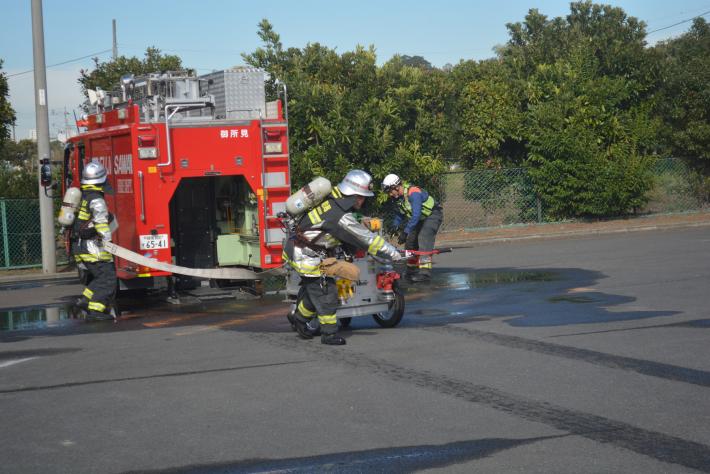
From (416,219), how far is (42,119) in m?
8.86

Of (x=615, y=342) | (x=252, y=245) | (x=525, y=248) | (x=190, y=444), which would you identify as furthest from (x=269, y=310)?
(x=525, y=248)

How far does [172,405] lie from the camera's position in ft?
23.9

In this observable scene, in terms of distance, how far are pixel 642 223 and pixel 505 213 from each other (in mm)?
3527

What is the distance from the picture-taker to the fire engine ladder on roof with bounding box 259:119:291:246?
13.7m

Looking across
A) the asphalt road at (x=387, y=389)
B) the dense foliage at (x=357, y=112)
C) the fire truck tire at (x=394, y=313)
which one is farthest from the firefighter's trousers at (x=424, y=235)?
the dense foliage at (x=357, y=112)

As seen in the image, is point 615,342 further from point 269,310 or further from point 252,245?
point 252,245

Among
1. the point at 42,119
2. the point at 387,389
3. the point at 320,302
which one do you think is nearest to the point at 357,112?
the point at 42,119

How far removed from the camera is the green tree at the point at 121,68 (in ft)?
87.2

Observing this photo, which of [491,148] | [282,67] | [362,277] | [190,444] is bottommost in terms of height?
[190,444]

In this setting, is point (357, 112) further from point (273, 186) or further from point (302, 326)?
point (302, 326)

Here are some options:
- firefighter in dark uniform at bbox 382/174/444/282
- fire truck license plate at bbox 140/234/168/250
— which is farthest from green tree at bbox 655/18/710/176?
fire truck license plate at bbox 140/234/168/250

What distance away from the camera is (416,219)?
14.8 m

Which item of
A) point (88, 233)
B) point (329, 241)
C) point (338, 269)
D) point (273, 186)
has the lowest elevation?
point (338, 269)

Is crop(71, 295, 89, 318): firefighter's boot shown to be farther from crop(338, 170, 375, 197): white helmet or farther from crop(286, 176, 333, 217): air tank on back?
crop(338, 170, 375, 197): white helmet
